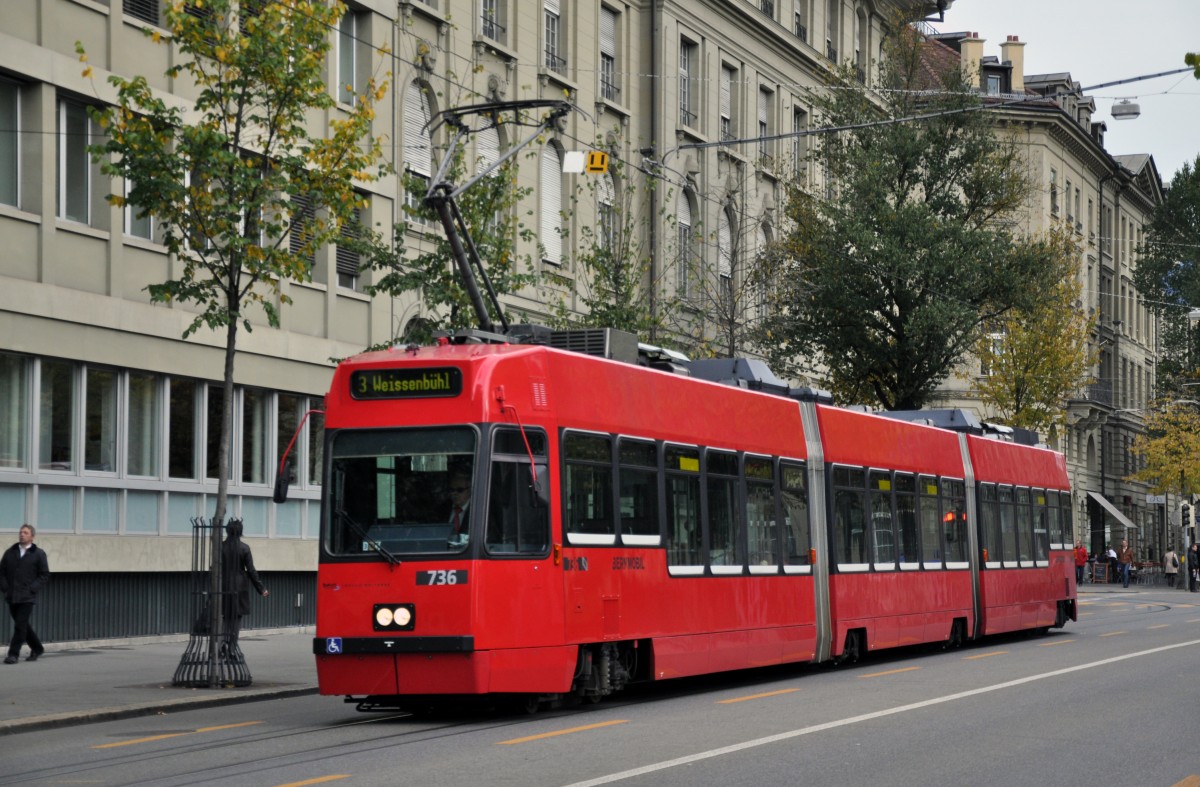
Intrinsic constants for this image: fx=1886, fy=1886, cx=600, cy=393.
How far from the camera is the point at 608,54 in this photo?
4006cm

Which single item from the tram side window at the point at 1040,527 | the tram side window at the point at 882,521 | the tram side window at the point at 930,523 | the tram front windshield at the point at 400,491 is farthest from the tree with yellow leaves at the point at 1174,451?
the tram front windshield at the point at 400,491

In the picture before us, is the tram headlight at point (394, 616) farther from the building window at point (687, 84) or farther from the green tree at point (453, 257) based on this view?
the building window at point (687, 84)

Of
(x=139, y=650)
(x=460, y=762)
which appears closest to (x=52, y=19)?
(x=139, y=650)

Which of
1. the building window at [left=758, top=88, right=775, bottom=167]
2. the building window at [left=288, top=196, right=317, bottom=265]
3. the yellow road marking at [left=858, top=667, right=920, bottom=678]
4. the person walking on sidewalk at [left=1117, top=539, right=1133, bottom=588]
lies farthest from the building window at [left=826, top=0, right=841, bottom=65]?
the building window at [left=288, top=196, right=317, bottom=265]

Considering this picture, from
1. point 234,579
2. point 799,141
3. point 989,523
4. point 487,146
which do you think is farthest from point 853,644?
point 799,141

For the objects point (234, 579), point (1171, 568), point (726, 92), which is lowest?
point (1171, 568)

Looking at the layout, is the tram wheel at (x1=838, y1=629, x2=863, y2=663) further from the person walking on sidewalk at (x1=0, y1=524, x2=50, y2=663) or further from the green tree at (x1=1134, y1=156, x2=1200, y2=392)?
the green tree at (x1=1134, y1=156, x2=1200, y2=392)

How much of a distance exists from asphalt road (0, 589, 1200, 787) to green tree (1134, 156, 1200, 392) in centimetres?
6229

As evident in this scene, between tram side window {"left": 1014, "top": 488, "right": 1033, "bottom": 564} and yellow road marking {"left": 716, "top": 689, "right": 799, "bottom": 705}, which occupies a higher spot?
tram side window {"left": 1014, "top": 488, "right": 1033, "bottom": 564}

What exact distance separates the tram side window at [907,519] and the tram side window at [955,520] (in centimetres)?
116

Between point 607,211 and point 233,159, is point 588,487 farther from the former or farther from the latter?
point 607,211

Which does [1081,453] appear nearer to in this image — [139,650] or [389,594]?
[139,650]

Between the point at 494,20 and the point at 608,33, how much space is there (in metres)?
5.92

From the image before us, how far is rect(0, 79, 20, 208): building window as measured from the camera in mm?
23312
